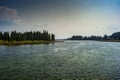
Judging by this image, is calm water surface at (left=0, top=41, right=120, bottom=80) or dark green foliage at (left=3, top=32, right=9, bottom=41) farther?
dark green foliage at (left=3, top=32, right=9, bottom=41)

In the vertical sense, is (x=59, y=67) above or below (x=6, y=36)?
below

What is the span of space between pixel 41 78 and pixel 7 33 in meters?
155

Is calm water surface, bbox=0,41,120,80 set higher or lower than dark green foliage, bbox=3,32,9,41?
lower

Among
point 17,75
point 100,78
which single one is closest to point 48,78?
point 17,75

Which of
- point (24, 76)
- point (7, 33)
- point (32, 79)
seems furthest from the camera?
point (7, 33)

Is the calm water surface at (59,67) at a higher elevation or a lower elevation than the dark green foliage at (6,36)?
lower

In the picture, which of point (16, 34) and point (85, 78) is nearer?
point (85, 78)

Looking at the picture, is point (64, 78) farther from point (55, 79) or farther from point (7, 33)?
point (7, 33)

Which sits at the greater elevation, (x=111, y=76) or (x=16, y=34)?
(x=16, y=34)

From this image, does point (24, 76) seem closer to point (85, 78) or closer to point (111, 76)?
point (85, 78)

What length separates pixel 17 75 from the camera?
27000 millimetres

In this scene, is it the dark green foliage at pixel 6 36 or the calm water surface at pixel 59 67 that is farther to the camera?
the dark green foliage at pixel 6 36

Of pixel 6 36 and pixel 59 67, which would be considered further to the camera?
pixel 6 36

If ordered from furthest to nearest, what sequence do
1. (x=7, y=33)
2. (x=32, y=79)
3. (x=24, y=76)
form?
(x=7, y=33), (x=24, y=76), (x=32, y=79)
